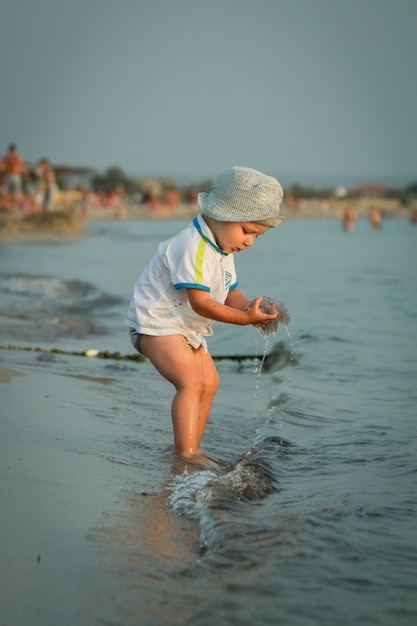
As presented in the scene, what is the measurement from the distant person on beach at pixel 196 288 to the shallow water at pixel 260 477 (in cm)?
31

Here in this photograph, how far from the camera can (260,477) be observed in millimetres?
3645

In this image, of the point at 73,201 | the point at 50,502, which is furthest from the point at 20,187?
the point at 50,502

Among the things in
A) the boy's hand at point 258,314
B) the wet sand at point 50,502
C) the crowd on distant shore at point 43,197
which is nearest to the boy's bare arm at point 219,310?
the boy's hand at point 258,314

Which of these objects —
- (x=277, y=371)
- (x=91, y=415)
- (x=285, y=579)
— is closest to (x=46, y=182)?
(x=277, y=371)

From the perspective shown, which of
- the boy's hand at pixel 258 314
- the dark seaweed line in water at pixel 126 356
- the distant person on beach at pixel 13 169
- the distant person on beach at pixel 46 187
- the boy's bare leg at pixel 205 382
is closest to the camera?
the boy's hand at pixel 258 314

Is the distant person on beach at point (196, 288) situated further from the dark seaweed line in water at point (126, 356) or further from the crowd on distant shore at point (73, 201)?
the crowd on distant shore at point (73, 201)

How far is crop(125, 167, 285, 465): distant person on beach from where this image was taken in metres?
3.59

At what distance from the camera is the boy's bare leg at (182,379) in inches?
147

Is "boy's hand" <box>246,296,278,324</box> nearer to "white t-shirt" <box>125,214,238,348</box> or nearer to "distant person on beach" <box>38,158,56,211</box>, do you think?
"white t-shirt" <box>125,214,238,348</box>

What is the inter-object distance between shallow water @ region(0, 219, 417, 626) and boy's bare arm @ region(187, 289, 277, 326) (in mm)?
636

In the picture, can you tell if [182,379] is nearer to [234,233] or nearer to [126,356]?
[234,233]

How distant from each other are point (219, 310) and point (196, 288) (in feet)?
0.44

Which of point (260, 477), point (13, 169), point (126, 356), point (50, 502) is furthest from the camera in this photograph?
point (13, 169)

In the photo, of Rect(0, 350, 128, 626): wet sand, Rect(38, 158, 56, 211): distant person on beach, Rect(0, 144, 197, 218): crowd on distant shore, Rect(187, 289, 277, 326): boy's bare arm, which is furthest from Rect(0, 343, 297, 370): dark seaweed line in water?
Rect(38, 158, 56, 211): distant person on beach
